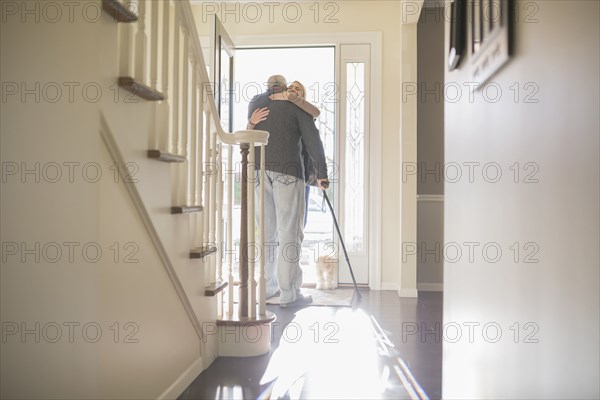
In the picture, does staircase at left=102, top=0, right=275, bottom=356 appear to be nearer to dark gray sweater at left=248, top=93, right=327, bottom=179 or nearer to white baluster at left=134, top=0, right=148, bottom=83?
white baluster at left=134, top=0, right=148, bottom=83

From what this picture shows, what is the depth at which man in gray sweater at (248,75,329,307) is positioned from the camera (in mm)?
3689

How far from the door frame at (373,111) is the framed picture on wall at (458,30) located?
306 cm

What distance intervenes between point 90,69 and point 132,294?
2.23ft

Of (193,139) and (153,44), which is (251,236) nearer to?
A: (193,139)

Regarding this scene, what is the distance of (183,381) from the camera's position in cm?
208

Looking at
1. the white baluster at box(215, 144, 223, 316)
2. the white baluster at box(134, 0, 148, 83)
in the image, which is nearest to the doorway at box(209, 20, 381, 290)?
the white baluster at box(215, 144, 223, 316)

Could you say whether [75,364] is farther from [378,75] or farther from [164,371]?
[378,75]

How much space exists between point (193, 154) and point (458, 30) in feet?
4.05

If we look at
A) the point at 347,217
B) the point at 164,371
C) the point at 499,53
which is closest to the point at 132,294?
the point at 164,371

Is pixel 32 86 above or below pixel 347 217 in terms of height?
above

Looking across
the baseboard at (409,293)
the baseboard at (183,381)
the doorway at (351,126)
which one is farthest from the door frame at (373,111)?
the baseboard at (183,381)

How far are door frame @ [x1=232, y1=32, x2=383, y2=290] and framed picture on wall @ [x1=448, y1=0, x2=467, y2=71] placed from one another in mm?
3056

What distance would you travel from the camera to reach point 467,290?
4.95ft

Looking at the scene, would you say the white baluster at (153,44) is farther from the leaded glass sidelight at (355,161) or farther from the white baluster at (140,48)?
the leaded glass sidelight at (355,161)
